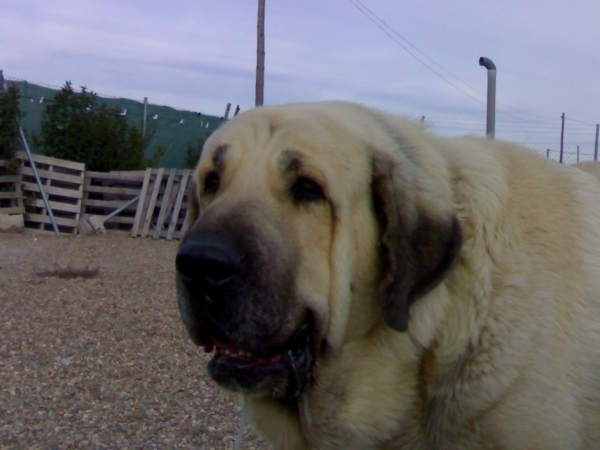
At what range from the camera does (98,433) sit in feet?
15.1

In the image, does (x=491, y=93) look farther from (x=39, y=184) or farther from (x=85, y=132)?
(x=85, y=132)

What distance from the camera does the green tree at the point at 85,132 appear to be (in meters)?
14.5

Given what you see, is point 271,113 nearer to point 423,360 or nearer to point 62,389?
point 423,360

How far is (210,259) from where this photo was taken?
214 centimetres

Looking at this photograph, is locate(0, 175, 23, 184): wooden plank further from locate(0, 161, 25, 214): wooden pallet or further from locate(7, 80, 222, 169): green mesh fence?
locate(7, 80, 222, 169): green mesh fence

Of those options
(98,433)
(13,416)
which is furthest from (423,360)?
(13,416)

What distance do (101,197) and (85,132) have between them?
4.24ft

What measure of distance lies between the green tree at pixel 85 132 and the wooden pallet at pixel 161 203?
1117mm

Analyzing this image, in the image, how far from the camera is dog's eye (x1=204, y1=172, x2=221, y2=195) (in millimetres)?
2641

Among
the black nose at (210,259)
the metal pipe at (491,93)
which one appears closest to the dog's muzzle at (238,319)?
the black nose at (210,259)

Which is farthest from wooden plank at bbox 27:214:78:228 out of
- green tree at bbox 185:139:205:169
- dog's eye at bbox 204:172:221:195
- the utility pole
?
dog's eye at bbox 204:172:221:195

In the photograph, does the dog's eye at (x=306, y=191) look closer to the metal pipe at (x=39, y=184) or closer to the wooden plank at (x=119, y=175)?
the metal pipe at (x=39, y=184)

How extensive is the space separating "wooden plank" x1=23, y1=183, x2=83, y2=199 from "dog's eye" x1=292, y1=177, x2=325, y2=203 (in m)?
12.3

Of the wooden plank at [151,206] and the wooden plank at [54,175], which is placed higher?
→ the wooden plank at [54,175]
